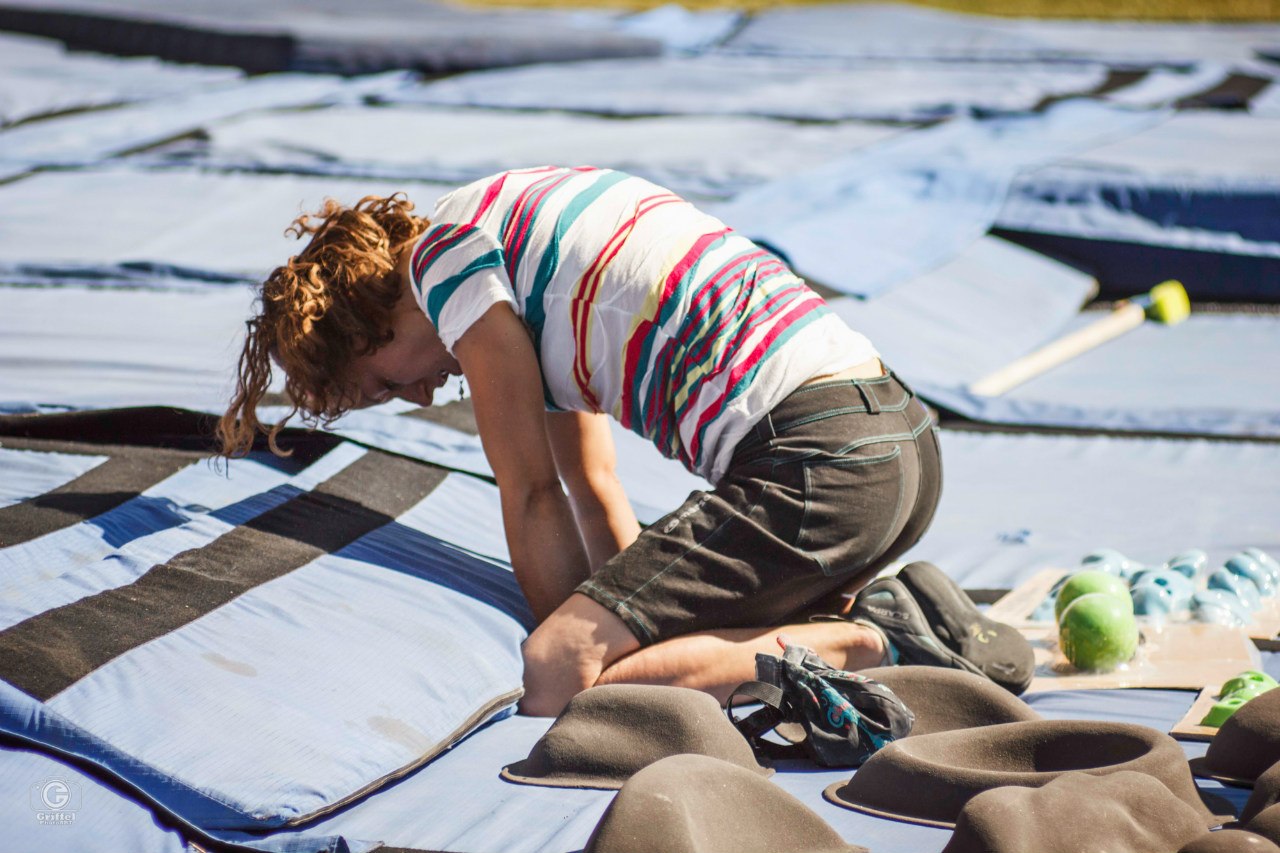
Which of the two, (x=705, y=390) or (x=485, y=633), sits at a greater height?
(x=705, y=390)

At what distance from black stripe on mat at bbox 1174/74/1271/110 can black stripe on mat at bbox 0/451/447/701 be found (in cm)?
430

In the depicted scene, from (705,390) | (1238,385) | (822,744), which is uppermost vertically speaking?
(705,390)

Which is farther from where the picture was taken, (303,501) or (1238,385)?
(1238,385)

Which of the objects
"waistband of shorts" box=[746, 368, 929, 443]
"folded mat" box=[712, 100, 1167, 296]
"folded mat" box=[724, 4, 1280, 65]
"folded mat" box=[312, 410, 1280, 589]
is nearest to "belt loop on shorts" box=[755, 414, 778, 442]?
"waistband of shorts" box=[746, 368, 929, 443]

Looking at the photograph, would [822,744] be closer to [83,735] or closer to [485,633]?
[485,633]

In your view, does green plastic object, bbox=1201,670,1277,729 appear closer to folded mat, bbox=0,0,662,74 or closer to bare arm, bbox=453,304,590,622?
bare arm, bbox=453,304,590,622

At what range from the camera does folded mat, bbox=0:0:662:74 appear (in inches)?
215

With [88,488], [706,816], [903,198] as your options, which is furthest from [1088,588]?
[903,198]

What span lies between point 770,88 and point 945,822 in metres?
4.59

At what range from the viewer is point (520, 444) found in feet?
5.43

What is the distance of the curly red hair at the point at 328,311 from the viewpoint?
67.2 inches

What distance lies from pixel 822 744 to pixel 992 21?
688 cm

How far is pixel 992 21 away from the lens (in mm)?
7590

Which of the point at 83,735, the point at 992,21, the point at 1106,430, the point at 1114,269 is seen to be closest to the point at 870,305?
the point at 1106,430
